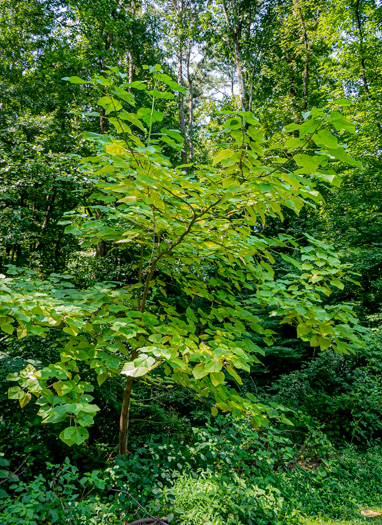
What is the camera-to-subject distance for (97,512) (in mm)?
2041

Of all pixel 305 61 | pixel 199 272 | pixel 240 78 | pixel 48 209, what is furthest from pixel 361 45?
pixel 48 209

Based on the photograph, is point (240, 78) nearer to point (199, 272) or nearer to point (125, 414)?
point (199, 272)

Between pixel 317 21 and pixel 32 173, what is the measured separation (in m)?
11.5

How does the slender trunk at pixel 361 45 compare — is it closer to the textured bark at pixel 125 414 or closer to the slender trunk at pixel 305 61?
the slender trunk at pixel 305 61

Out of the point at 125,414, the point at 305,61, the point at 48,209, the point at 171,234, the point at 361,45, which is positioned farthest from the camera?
the point at 305,61

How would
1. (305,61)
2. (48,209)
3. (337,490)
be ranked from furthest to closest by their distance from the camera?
(305,61), (48,209), (337,490)

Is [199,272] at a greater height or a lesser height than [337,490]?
greater

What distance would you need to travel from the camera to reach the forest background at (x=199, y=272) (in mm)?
1402

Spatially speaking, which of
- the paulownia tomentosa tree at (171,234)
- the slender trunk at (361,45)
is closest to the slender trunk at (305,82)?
the slender trunk at (361,45)

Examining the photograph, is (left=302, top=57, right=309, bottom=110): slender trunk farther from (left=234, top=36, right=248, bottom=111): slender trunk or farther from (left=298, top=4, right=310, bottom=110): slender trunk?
(left=234, top=36, right=248, bottom=111): slender trunk

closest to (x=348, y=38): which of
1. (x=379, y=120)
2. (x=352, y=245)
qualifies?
(x=379, y=120)

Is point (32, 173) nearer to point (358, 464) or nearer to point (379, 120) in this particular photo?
point (358, 464)

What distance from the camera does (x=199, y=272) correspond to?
2160mm

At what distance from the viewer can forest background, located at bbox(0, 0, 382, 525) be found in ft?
4.60
